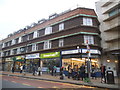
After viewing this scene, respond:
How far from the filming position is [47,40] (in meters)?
24.5

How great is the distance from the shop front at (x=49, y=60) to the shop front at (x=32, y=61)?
5.73 ft

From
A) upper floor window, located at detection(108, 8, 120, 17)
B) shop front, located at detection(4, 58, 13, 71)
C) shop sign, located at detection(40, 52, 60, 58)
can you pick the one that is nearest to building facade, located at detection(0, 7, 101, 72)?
shop sign, located at detection(40, 52, 60, 58)

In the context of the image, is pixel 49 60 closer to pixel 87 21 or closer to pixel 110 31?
pixel 87 21

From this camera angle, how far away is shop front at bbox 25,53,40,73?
2574cm

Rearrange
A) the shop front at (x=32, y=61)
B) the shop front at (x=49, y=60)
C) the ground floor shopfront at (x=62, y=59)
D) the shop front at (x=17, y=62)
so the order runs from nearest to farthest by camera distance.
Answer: the ground floor shopfront at (x=62, y=59) < the shop front at (x=49, y=60) < the shop front at (x=32, y=61) < the shop front at (x=17, y=62)

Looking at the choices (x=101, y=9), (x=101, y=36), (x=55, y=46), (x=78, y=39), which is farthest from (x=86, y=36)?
(x=101, y=9)

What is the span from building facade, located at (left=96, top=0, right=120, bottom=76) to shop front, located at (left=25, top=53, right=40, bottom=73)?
1496cm

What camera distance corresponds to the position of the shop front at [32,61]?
25741mm

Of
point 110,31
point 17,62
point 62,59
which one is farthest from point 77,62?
point 17,62

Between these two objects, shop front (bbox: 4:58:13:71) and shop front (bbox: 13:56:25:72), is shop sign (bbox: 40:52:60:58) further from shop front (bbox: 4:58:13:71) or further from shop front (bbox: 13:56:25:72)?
shop front (bbox: 4:58:13:71)

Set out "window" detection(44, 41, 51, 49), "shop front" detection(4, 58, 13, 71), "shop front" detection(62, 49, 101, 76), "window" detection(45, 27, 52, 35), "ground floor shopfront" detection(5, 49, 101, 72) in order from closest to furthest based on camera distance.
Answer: "shop front" detection(62, 49, 101, 76), "ground floor shopfront" detection(5, 49, 101, 72), "window" detection(44, 41, 51, 49), "window" detection(45, 27, 52, 35), "shop front" detection(4, 58, 13, 71)

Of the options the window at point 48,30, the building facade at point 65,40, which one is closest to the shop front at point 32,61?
the building facade at point 65,40

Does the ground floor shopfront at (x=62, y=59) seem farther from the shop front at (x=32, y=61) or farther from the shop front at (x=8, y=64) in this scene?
the shop front at (x=8, y=64)

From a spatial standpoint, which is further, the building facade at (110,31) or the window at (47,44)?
the window at (47,44)
